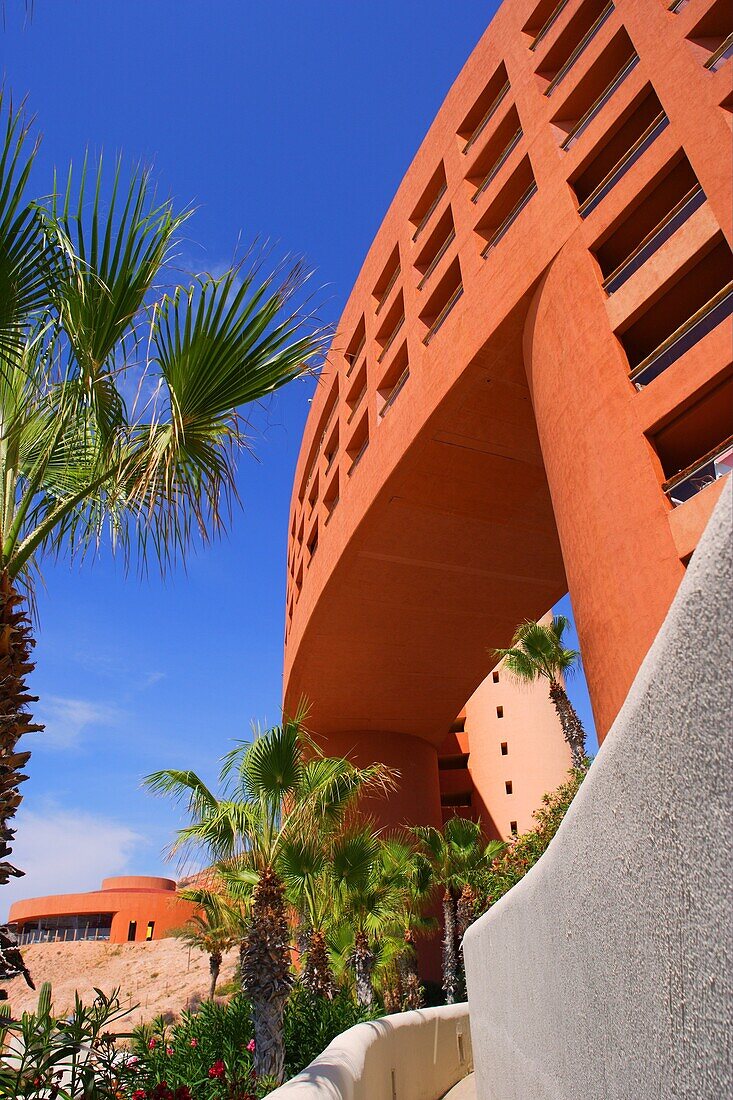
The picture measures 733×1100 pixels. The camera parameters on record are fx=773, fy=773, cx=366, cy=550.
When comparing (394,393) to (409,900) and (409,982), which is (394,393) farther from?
(409,982)

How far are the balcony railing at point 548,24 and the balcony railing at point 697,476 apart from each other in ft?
27.3

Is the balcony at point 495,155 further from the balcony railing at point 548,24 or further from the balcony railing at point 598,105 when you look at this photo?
the balcony railing at point 598,105

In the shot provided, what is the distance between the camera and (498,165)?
44.5ft

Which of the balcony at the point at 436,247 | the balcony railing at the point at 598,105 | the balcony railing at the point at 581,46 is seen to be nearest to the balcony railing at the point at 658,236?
the balcony railing at the point at 598,105

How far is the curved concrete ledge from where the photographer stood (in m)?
4.91

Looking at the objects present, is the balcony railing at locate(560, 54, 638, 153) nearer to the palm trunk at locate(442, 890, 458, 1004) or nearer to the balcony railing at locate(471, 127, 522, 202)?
the balcony railing at locate(471, 127, 522, 202)

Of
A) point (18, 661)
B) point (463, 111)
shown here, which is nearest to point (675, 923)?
point (18, 661)

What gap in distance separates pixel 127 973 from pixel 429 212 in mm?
39981

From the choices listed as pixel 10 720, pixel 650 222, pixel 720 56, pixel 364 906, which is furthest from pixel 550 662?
pixel 10 720

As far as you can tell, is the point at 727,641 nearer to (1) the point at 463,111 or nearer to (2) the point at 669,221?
(2) the point at 669,221

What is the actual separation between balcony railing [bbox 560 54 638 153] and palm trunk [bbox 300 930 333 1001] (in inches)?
578

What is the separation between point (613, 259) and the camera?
11.8 meters

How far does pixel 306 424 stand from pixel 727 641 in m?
25.5

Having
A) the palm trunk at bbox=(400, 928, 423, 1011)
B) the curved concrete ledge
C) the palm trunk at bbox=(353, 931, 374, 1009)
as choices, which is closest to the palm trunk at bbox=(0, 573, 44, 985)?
the curved concrete ledge
